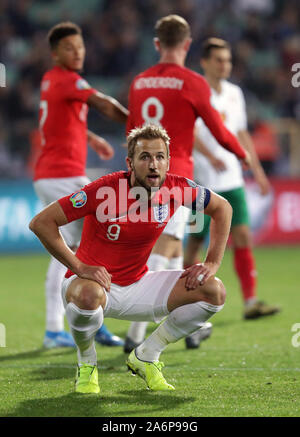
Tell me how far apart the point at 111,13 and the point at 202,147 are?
9.76 m

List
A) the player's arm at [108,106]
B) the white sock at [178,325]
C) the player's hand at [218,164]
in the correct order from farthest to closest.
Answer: the player's hand at [218,164], the player's arm at [108,106], the white sock at [178,325]

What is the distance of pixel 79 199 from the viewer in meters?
3.92

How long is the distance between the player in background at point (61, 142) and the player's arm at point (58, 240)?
158 cm

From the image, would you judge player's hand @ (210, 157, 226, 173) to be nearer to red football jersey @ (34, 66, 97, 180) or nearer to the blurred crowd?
red football jersey @ (34, 66, 97, 180)

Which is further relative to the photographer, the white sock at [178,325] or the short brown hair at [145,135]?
the white sock at [178,325]

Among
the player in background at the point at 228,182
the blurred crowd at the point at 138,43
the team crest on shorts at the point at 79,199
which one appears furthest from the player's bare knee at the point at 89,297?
the blurred crowd at the point at 138,43

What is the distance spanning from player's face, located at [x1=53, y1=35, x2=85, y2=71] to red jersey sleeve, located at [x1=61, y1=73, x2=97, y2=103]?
0.44 ft

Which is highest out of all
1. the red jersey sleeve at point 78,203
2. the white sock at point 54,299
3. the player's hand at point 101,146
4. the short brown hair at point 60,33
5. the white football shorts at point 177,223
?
the short brown hair at point 60,33

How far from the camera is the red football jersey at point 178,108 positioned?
512 centimetres

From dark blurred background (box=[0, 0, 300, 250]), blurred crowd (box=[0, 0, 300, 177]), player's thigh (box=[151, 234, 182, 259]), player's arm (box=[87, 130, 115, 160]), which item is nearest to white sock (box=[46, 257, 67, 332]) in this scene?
player's thigh (box=[151, 234, 182, 259])

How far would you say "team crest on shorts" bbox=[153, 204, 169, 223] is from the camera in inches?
163

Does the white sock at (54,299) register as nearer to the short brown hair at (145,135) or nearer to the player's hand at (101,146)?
the player's hand at (101,146)

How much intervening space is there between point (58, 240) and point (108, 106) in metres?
1.61
